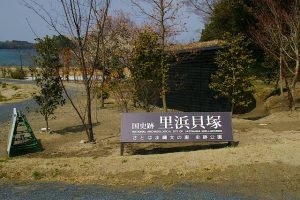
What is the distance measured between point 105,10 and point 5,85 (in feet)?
82.7

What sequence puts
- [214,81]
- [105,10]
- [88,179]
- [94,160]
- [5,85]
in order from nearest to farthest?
[88,179] → [94,160] → [105,10] → [214,81] → [5,85]

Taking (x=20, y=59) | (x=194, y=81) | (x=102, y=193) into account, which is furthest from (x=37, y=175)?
(x=20, y=59)

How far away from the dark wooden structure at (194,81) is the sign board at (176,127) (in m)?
8.02

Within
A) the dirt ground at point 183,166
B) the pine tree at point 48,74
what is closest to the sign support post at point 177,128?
the dirt ground at point 183,166

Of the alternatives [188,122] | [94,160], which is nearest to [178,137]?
[188,122]

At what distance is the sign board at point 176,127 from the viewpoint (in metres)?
9.10

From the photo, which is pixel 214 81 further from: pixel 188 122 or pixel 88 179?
pixel 88 179

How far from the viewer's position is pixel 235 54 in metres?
15.9

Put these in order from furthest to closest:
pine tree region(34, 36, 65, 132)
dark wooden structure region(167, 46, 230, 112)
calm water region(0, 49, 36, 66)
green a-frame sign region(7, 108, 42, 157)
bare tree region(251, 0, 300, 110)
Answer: calm water region(0, 49, 36, 66)
dark wooden structure region(167, 46, 230, 112)
bare tree region(251, 0, 300, 110)
pine tree region(34, 36, 65, 132)
green a-frame sign region(7, 108, 42, 157)

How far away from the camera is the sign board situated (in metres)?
9.10

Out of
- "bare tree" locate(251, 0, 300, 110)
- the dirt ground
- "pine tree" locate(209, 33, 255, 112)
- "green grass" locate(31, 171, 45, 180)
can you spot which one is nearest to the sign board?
the dirt ground

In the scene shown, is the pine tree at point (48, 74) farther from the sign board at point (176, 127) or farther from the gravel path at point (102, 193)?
the gravel path at point (102, 193)

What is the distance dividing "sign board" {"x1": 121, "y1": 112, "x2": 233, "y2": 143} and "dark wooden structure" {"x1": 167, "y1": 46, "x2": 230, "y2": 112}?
8.02m

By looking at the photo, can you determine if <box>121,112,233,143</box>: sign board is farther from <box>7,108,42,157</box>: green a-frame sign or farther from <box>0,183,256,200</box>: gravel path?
<box>7,108,42,157</box>: green a-frame sign
